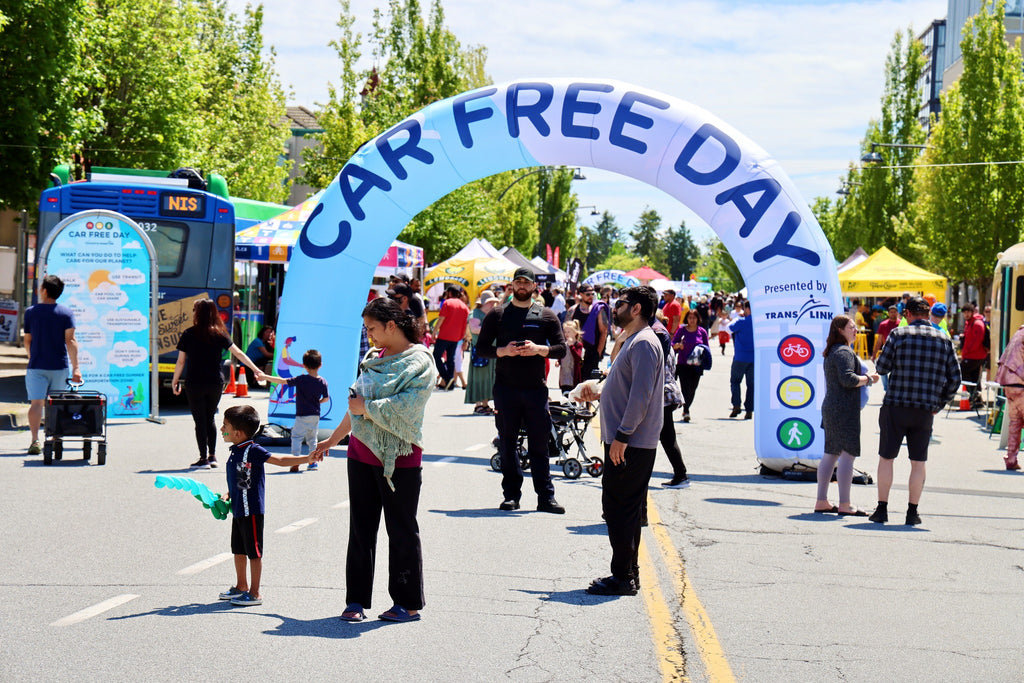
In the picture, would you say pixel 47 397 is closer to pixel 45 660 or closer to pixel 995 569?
pixel 45 660

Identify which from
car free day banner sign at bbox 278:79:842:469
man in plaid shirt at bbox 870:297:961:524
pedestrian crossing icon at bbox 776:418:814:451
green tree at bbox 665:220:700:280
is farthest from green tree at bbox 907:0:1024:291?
green tree at bbox 665:220:700:280

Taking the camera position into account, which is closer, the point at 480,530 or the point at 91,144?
the point at 480,530

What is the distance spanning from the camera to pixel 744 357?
17.8 metres

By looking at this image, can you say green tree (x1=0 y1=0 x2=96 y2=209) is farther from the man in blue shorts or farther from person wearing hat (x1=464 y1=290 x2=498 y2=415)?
the man in blue shorts

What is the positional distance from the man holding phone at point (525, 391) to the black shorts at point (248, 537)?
327cm

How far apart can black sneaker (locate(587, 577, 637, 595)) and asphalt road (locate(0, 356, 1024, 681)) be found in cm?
12

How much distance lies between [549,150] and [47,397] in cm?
563

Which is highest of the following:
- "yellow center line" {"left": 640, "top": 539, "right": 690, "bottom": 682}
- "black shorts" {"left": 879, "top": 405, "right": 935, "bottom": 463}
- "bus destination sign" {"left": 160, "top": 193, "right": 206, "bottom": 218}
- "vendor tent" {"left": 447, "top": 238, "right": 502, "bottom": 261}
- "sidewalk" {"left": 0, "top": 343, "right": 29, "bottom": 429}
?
"vendor tent" {"left": 447, "top": 238, "right": 502, "bottom": 261}

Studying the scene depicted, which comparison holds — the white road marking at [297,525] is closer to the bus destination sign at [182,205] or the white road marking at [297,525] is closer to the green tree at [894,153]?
the bus destination sign at [182,205]

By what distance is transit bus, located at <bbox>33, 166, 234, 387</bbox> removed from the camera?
17.4 meters

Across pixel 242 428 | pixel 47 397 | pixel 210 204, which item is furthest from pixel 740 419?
pixel 242 428

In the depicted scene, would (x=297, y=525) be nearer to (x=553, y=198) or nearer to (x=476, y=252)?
(x=476, y=252)

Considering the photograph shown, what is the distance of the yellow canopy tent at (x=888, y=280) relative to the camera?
29953 millimetres

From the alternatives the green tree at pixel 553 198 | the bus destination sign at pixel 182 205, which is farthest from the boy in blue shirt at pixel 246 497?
the green tree at pixel 553 198
